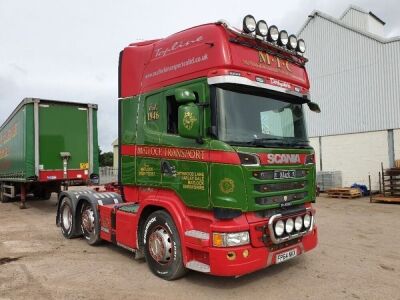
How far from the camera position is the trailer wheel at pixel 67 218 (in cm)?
834

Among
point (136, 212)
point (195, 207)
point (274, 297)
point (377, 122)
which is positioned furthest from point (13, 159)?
point (377, 122)

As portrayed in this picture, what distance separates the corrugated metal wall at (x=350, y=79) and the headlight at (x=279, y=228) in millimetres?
15455

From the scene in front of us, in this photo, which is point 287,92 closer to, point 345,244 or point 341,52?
point 345,244

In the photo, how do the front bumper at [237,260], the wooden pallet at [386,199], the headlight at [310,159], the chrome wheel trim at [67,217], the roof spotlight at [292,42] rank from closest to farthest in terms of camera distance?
1. the front bumper at [237,260]
2. the headlight at [310,159]
3. the roof spotlight at [292,42]
4. the chrome wheel trim at [67,217]
5. the wooden pallet at [386,199]

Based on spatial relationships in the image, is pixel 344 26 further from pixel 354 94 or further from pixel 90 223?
pixel 90 223

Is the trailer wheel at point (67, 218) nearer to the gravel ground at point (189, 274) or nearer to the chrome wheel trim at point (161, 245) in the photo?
the gravel ground at point (189, 274)

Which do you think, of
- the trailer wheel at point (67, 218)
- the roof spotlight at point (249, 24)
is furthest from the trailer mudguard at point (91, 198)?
the roof spotlight at point (249, 24)

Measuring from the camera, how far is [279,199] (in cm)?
524

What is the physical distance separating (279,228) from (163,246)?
5.54 ft

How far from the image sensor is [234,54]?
16.6 ft

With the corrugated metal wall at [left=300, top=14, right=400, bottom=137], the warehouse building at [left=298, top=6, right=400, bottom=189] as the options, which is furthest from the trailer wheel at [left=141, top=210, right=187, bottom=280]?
the corrugated metal wall at [left=300, top=14, right=400, bottom=137]

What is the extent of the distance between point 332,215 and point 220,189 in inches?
341

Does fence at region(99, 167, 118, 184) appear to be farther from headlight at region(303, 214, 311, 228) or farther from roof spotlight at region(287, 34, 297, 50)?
roof spotlight at region(287, 34, 297, 50)

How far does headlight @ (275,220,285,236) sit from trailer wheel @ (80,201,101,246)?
3.81 metres
